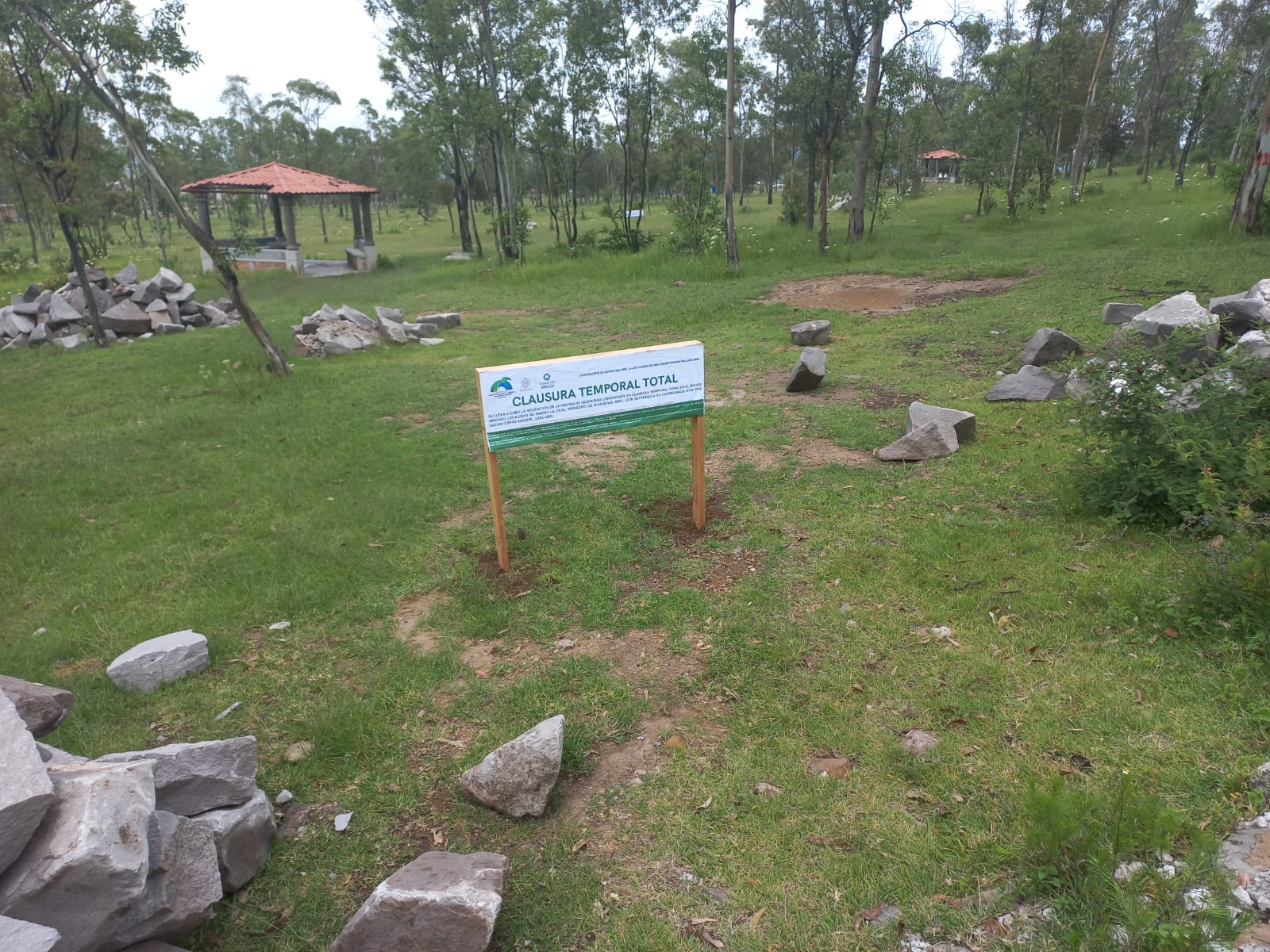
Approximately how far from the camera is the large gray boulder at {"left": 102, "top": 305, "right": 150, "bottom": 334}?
15.5m

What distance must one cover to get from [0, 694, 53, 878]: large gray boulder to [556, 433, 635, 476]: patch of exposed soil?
490 centimetres

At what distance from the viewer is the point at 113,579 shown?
5.49m

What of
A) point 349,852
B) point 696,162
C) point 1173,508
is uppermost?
point 696,162

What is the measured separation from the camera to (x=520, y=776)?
10.8 feet

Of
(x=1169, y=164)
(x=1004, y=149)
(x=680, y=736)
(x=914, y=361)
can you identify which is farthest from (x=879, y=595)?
(x=1169, y=164)

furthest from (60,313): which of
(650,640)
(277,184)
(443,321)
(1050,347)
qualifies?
(1050,347)

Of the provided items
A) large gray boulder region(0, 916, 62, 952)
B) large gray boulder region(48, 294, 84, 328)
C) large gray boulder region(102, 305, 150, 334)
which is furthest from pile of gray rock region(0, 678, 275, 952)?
large gray boulder region(48, 294, 84, 328)

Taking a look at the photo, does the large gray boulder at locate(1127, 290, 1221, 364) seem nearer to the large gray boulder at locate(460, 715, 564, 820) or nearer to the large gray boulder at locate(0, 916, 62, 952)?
the large gray boulder at locate(460, 715, 564, 820)

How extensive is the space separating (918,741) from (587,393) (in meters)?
2.85

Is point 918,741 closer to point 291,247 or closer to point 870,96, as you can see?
point 870,96

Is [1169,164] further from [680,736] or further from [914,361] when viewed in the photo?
[680,736]

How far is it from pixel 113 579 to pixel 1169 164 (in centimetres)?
5426

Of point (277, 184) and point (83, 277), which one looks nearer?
point (83, 277)

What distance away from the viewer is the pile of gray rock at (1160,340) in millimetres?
5727
